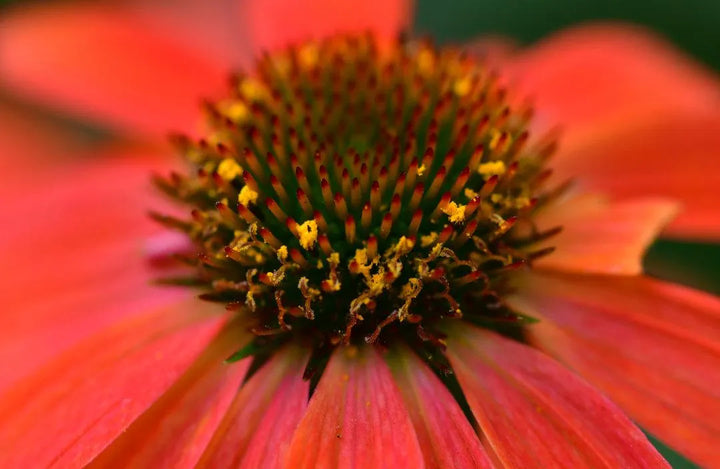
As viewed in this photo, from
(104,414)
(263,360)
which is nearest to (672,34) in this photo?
(263,360)

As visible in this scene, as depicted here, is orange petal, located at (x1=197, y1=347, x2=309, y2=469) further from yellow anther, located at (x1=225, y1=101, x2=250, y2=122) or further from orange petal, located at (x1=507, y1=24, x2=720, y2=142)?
orange petal, located at (x1=507, y1=24, x2=720, y2=142)

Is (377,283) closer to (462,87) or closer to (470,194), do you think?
(470,194)

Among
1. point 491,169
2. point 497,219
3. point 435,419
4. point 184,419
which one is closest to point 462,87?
point 491,169

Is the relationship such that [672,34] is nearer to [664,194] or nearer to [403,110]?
[664,194]

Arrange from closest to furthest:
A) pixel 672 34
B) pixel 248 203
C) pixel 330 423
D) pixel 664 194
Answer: pixel 330 423
pixel 248 203
pixel 664 194
pixel 672 34

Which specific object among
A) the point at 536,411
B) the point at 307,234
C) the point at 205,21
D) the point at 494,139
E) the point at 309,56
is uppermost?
the point at 205,21
